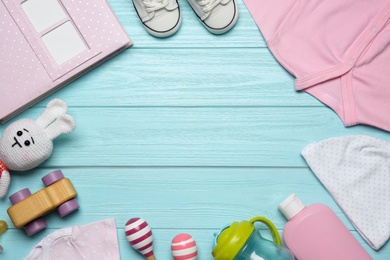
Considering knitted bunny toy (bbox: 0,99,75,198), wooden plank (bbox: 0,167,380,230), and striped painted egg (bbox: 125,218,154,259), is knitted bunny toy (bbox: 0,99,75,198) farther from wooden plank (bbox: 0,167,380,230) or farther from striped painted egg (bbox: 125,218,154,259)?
striped painted egg (bbox: 125,218,154,259)

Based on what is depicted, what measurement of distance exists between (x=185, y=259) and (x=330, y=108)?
42cm

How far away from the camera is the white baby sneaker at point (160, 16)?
112 cm

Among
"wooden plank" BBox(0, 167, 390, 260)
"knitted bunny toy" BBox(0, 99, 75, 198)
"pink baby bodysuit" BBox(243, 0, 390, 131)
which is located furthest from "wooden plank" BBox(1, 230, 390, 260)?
"pink baby bodysuit" BBox(243, 0, 390, 131)

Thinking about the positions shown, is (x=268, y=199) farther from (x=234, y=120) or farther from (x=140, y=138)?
(x=140, y=138)

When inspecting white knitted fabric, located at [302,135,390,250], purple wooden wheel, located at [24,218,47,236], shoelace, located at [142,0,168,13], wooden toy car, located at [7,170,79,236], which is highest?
shoelace, located at [142,0,168,13]

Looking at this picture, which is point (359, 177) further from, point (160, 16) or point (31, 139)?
point (31, 139)

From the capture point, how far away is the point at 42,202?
105 cm

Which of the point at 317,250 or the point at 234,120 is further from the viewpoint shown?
the point at 234,120

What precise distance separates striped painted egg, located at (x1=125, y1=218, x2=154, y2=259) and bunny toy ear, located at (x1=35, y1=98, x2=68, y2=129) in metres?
0.25

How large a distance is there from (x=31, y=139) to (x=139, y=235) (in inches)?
10.8

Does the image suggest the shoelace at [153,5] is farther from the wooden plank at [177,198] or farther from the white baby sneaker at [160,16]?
the wooden plank at [177,198]

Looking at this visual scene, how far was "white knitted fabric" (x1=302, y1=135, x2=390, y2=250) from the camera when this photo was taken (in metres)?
1.07

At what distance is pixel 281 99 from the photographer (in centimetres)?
113

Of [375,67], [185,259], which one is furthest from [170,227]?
[375,67]
